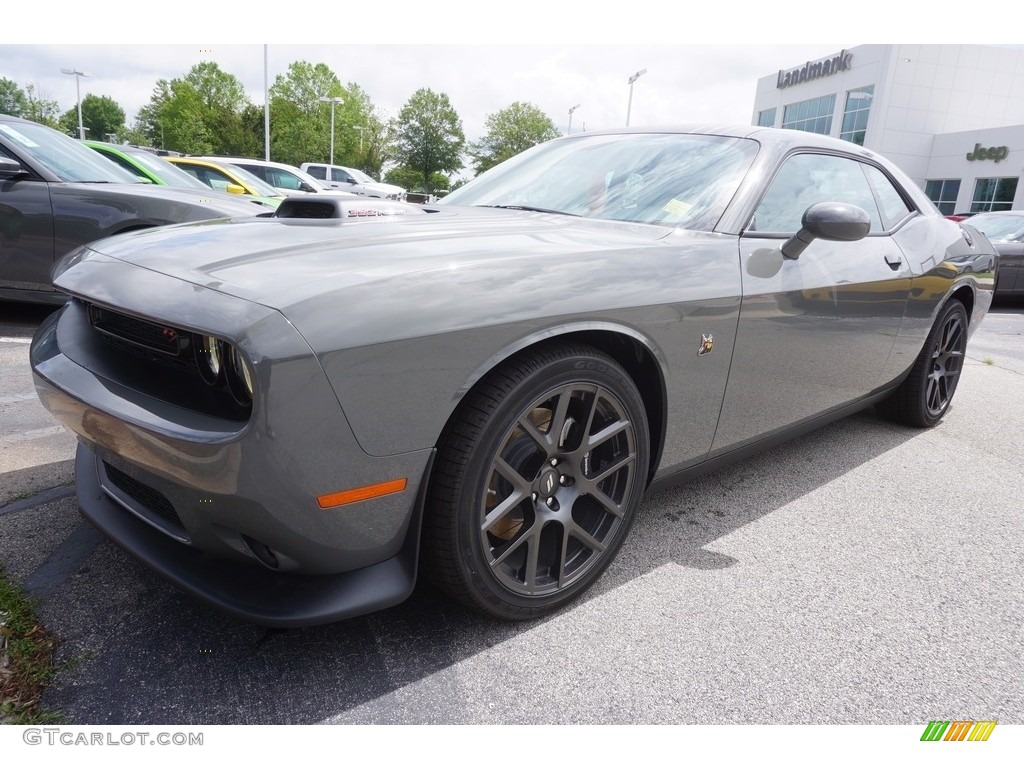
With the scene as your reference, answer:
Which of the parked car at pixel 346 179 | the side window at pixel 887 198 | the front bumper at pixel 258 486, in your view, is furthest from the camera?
the parked car at pixel 346 179

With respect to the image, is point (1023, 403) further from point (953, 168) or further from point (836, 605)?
point (953, 168)

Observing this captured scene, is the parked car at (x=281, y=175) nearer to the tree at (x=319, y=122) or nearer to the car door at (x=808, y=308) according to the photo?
the car door at (x=808, y=308)

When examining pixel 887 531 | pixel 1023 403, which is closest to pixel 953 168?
pixel 1023 403

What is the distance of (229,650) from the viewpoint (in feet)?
5.75

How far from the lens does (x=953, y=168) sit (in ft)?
116

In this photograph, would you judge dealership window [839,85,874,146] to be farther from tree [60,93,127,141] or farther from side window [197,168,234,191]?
tree [60,93,127,141]

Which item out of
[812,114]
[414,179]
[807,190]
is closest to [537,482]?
[807,190]

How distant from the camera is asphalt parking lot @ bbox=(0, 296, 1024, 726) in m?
1.63

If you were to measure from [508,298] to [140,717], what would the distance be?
1.21 m

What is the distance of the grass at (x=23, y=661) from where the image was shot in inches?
58.5

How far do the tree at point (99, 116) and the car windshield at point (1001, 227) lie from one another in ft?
326

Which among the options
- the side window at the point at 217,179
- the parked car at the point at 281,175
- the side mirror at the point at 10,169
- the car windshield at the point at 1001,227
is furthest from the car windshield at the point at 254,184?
the car windshield at the point at 1001,227

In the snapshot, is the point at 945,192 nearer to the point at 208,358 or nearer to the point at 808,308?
the point at 808,308

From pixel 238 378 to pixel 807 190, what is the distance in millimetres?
2263
